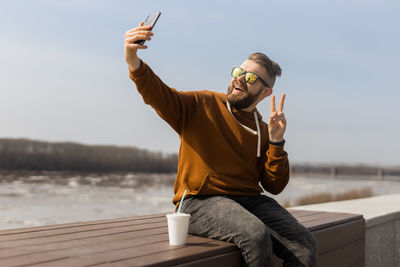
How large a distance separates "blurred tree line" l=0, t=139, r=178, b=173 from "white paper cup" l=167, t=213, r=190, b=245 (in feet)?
49.2

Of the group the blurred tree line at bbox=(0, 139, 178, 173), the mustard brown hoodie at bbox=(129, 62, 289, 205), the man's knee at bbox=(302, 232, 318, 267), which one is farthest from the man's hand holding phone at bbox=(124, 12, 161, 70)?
the blurred tree line at bbox=(0, 139, 178, 173)

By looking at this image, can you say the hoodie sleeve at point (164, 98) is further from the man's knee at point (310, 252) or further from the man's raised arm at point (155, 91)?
the man's knee at point (310, 252)

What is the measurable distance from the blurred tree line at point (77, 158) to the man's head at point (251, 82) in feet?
48.1

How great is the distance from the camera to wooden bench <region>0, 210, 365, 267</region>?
151 centimetres

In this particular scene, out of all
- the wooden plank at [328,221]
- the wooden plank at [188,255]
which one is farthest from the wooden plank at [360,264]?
the wooden plank at [188,255]

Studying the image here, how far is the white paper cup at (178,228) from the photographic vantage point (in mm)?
1764

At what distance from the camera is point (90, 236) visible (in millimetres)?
1946

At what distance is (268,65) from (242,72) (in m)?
0.16

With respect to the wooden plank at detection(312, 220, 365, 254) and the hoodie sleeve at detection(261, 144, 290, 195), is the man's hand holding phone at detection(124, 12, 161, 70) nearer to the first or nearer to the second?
the hoodie sleeve at detection(261, 144, 290, 195)

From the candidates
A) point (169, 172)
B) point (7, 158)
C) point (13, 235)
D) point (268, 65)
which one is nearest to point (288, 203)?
point (268, 65)

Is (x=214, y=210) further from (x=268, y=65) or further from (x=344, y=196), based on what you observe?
(x=344, y=196)

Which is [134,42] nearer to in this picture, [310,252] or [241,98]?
[241,98]

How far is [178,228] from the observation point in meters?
1.78

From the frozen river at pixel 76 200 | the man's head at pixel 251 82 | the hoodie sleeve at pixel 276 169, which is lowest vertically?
the frozen river at pixel 76 200
